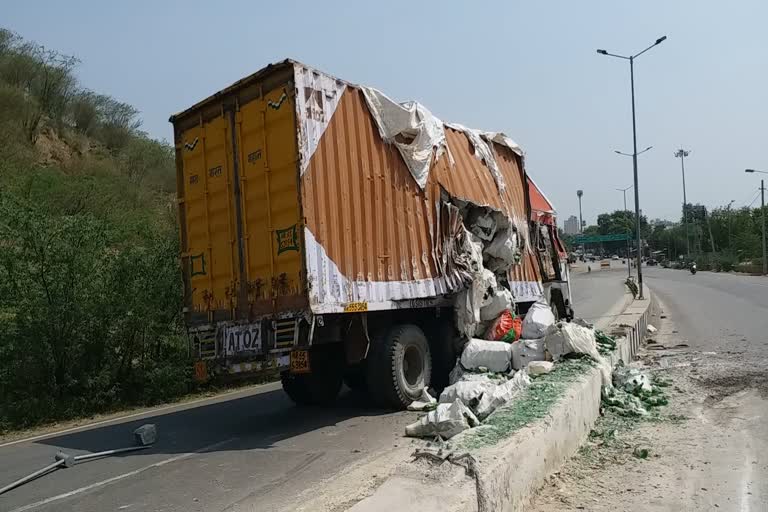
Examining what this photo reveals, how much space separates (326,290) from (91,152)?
26.8 m

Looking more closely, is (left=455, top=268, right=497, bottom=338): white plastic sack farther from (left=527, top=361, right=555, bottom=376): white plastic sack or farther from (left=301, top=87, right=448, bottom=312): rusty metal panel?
(left=527, top=361, right=555, bottom=376): white plastic sack

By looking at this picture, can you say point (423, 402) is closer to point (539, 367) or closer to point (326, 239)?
point (539, 367)

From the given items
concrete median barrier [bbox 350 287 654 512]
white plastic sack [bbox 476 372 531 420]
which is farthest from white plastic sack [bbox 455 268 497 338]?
concrete median barrier [bbox 350 287 654 512]

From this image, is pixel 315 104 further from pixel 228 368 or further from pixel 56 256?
pixel 56 256

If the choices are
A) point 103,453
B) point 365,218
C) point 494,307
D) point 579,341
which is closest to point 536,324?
point 494,307

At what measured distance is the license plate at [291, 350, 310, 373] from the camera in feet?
21.8

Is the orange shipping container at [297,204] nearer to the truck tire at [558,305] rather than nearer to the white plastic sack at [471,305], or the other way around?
the white plastic sack at [471,305]

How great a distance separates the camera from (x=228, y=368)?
7324 mm

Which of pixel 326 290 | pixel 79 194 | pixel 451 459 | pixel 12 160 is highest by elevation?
pixel 12 160

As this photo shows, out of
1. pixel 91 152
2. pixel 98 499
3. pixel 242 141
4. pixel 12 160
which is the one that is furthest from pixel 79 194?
pixel 98 499

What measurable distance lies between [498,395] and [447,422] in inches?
36.3

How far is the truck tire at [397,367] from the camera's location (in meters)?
7.53

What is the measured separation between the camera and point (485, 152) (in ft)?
33.9

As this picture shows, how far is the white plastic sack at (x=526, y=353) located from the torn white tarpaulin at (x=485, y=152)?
3.23 m
